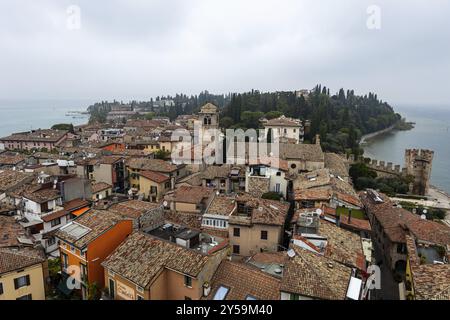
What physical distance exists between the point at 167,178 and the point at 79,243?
10.1 metres

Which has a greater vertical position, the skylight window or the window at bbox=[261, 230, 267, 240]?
the skylight window

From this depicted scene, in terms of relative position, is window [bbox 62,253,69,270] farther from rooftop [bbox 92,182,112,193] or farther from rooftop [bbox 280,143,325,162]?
rooftop [bbox 280,143,325,162]

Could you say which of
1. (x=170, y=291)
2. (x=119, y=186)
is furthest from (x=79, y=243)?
(x=119, y=186)

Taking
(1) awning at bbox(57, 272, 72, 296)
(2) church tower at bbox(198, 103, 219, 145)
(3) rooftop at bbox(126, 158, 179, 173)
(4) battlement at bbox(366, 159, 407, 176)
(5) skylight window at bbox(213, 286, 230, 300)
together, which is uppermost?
(2) church tower at bbox(198, 103, 219, 145)

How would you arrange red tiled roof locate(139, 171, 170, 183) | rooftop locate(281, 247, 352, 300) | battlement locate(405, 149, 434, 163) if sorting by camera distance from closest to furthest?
rooftop locate(281, 247, 352, 300)
red tiled roof locate(139, 171, 170, 183)
battlement locate(405, 149, 434, 163)

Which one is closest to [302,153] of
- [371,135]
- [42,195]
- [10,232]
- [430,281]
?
[430,281]

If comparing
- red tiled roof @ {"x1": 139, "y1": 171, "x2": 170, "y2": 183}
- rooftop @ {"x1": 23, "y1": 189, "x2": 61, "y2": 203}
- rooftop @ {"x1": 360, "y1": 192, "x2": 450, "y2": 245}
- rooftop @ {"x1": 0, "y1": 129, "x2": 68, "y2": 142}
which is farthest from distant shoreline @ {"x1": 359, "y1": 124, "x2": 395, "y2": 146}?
rooftop @ {"x1": 23, "y1": 189, "x2": 61, "y2": 203}

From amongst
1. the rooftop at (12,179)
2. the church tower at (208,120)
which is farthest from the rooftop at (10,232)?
the church tower at (208,120)

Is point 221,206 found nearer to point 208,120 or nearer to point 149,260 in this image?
point 149,260

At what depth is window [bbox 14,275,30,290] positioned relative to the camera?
914 centimetres

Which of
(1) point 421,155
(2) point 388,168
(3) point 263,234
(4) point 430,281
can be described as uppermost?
(1) point 421,155

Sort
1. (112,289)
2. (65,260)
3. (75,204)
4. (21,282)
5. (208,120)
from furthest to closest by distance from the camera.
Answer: (208,120) → (75,204) → (65,260) → (21,282) → (112,289)

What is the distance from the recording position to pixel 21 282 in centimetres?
923

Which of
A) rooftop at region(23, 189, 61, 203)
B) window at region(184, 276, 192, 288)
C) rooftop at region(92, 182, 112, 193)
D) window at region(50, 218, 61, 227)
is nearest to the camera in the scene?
window at region(184, 276, 192, 288)
